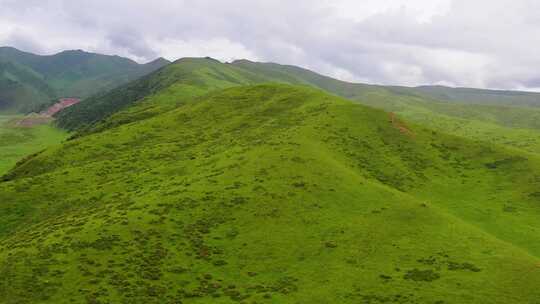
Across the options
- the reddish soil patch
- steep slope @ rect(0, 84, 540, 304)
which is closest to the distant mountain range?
steep slope @ rect(0, 84, 540, 304)

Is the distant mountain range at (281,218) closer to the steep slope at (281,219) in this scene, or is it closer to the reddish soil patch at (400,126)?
the steep slope at (281,219)

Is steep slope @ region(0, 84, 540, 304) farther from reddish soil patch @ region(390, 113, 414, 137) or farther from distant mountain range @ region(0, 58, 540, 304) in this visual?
reddish soil patch @ region(390, 113, 414, 137)

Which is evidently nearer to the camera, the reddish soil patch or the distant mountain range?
the distant mountain range

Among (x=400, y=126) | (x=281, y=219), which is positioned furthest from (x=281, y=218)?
(x=400, y=126)

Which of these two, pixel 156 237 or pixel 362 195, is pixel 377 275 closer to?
pixel 362 195

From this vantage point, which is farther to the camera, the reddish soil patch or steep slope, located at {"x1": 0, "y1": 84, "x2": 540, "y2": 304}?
the reddish soil patch

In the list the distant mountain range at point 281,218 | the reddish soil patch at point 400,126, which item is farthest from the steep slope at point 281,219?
the reddish soil patch at point 400,126

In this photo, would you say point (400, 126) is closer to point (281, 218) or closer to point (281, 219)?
point (281, 218)

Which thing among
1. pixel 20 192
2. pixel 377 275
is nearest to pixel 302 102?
pixel 20 192

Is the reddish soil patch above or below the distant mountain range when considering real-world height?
above
